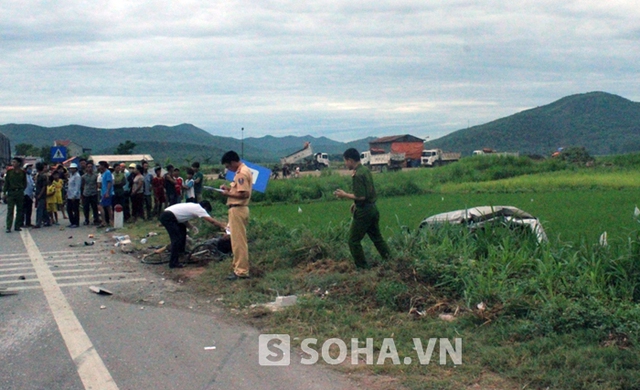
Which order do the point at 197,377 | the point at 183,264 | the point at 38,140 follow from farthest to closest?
the point at 38,140 < the point at 183,264 < the point at 197,377

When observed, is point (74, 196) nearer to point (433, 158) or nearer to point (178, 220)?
point (178, 220)

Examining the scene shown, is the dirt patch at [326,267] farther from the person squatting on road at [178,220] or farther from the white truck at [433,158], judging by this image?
the white truck at [433,158]

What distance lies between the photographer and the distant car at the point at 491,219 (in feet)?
32.6

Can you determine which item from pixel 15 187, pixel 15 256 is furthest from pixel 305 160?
pixel 15 256

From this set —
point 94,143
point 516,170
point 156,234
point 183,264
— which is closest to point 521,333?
point 183,264

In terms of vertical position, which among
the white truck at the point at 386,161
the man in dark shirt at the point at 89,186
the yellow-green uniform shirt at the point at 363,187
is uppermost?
the yellow-green uniform shirt at the point at 363,187

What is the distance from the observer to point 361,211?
944cm

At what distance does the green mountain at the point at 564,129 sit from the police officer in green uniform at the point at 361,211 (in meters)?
116

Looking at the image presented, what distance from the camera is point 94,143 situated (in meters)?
152

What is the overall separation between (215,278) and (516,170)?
41.3 metres

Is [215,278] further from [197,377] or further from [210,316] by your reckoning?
[197,377]

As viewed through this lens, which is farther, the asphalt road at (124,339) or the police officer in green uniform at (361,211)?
the police officer in green uniform at (361,211)

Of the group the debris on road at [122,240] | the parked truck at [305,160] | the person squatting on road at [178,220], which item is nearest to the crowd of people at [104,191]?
the debris on road at [122,240]

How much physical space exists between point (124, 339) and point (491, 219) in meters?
5.83
